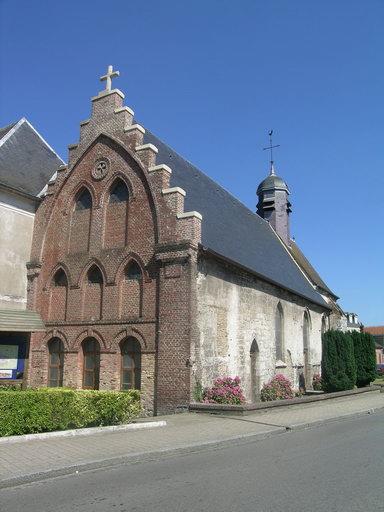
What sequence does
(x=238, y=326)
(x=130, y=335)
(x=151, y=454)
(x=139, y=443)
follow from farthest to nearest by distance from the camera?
1. (x=238, y=326)
2. (x=130, y=335)
3. (x=139, y=443)
4. (x=151, y=454)

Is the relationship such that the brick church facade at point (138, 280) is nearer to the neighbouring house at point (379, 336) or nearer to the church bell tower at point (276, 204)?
the church bell tower at point (276, 204)

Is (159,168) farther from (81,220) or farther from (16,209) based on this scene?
(16,209)

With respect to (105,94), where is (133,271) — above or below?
below

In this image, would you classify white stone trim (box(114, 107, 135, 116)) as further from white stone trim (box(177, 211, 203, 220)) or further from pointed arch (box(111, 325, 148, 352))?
pointed arch (box(111, 325, 148, 352))

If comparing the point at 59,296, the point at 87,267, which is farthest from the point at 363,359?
the point at 59,296

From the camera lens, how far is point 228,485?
6.77 metres

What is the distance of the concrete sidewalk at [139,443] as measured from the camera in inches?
309

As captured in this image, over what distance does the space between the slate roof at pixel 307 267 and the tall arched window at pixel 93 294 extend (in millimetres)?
18833

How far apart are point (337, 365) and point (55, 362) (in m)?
14.3

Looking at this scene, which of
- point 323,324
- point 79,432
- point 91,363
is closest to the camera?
point 79,432

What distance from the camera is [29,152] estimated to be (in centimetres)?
2277

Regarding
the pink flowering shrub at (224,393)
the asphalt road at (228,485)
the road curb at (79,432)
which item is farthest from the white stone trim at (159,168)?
the asphalt road at (228,485)

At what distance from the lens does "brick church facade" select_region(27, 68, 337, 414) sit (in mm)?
16547

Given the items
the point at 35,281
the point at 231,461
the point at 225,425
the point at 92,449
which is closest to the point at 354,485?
the point at 231,461
